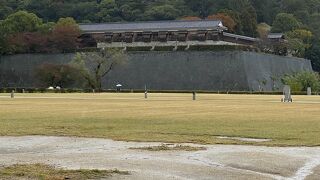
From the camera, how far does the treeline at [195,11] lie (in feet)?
313

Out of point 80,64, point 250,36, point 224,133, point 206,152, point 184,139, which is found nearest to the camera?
point 206,152

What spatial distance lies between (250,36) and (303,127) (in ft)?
258

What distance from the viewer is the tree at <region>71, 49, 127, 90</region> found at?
6788 cm

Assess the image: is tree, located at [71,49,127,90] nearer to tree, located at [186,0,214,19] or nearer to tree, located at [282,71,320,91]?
tree, located at [282,71,320,91]

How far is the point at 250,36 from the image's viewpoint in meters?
92.9

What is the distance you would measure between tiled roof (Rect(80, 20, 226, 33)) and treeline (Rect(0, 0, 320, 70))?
49.7 ft

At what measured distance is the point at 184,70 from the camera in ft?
234

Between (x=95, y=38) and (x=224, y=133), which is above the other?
(x=95, y=38)

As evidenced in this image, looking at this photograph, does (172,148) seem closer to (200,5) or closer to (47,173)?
(47,173)


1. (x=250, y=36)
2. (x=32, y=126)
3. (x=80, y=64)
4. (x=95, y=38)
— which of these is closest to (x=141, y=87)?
(x=80, y=64)

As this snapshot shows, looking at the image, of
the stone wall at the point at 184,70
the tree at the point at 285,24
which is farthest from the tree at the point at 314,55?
the stone wall at the point at 184,70

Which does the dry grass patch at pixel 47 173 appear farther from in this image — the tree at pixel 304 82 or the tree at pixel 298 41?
the tree at pixel 298 41

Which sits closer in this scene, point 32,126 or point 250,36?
point 32,126

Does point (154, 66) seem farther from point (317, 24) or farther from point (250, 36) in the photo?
point (317, 24)
